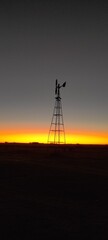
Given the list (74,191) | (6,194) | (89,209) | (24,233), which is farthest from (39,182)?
(24,233)

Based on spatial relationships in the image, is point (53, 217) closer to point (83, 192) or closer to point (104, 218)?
point (104, 218)

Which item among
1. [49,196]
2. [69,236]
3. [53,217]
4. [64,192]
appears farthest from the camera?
[64,192]

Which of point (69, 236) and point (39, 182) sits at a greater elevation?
point (39, 182)

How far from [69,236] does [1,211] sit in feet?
12.3

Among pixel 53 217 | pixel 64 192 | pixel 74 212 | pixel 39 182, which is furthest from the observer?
pixel 39 182

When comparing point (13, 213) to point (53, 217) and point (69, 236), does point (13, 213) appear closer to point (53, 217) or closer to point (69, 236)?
point (53, 217)

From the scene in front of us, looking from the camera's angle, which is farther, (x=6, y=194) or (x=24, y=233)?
(x=6, y=194)

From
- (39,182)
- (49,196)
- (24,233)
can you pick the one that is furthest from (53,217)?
(39,182)

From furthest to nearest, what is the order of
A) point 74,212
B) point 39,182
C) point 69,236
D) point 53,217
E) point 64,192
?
point 39,182 < point 64,192 < point 74,212 < point 53,217 < point 69,236

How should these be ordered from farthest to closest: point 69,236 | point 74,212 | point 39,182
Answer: point 39,182, point 74,212, point 69,236

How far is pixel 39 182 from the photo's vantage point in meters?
22.1

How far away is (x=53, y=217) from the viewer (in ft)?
43.4

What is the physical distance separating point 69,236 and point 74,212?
137 inches

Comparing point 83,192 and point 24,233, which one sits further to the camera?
point 83,192
